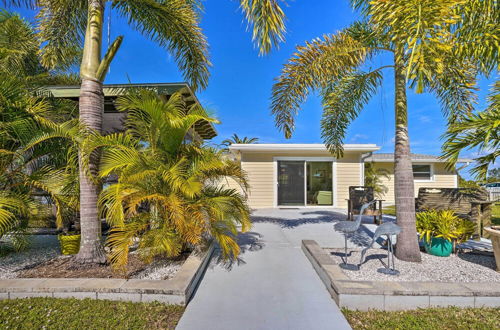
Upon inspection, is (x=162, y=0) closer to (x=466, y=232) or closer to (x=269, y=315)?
(x=269, y=315)

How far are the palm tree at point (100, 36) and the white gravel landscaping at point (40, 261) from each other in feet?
2.63

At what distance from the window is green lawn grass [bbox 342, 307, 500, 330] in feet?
41.7

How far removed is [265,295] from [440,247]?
325 cm

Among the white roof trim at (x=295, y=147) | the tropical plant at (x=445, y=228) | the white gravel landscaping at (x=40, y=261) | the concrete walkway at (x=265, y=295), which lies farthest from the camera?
the white roof trim at (x=295, y=147)

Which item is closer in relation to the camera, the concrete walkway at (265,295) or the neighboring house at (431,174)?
the concrete walkway at (265,295)

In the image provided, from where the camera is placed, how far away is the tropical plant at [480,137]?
306cm

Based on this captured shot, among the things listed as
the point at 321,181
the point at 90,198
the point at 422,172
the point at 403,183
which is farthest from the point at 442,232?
the point at 422,172

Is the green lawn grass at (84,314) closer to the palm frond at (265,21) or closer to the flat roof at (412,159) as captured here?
the palm frond at (265,21)

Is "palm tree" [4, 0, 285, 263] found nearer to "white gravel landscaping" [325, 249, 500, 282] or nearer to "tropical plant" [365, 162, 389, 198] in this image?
"white gravel landscaping" [325, 249, 500, 282]

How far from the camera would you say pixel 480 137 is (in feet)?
10.5

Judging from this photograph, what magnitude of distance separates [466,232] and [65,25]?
27.2ft

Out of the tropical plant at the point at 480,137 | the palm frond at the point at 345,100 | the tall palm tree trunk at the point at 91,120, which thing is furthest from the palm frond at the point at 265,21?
the tropical plant at the point at 480,137

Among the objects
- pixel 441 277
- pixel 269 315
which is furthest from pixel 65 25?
pixel 441 277

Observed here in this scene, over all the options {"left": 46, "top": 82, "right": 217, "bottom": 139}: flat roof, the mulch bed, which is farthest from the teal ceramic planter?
{"left": 46, "top": 82, "right": 217, "bottom": 139}: flat roof
